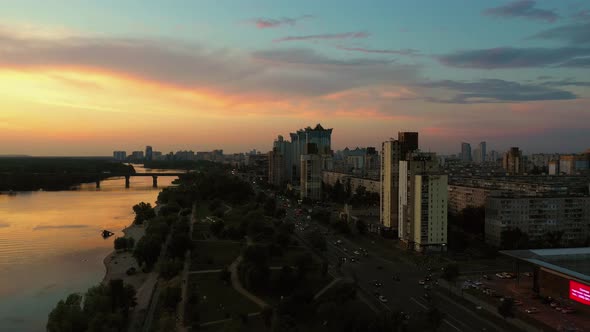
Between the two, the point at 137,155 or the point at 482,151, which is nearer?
the point at 482,151

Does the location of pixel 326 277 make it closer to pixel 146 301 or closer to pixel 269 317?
pixel 269 317

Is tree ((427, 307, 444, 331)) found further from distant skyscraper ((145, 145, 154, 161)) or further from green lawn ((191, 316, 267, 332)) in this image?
distant skyscraper ((145, 145, 154, 161))

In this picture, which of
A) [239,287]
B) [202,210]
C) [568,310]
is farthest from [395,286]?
[202,210]

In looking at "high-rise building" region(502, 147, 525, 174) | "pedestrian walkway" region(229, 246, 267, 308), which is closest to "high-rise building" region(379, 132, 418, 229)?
"pedestrian walkway" region(229, 246, 267, 308)

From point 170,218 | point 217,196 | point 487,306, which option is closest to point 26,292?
point 170,218

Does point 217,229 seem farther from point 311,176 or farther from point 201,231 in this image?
point 311,176

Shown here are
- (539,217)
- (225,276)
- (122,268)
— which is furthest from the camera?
(539,217)
